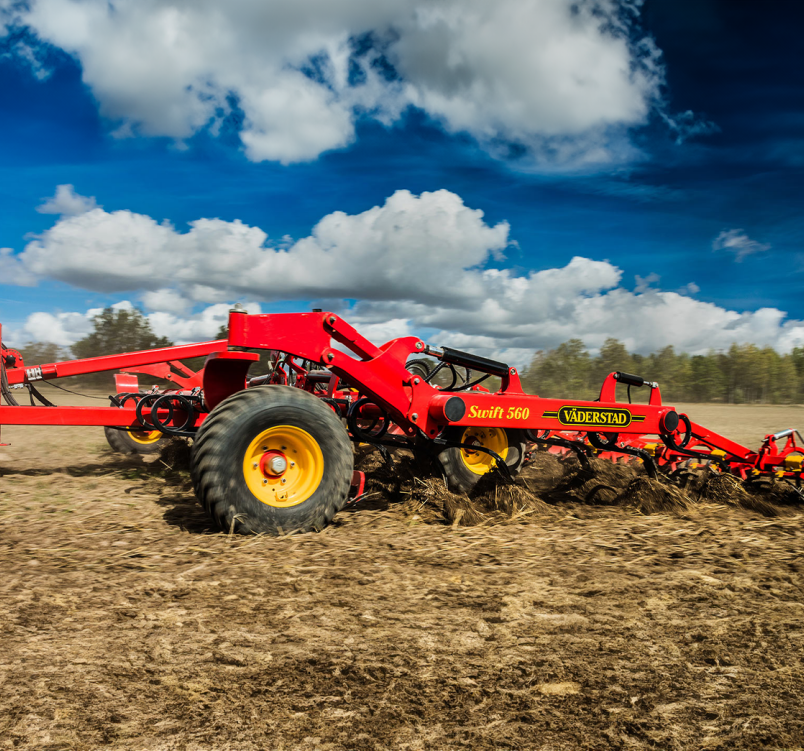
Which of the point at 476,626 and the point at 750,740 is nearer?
the point at 750,740

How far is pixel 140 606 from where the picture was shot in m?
2.90

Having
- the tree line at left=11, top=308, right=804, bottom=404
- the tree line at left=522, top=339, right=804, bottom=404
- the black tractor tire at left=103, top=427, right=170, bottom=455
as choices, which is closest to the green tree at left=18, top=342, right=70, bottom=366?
the tree line at left=11, top=308, right=804, bottom=404

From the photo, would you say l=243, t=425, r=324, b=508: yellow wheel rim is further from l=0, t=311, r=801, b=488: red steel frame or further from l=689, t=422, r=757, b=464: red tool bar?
l=689, t=422, r=757, b=464: red tool bar

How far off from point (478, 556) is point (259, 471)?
165 centimetres

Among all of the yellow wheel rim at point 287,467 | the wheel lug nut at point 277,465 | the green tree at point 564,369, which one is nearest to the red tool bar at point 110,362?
the yellow wheel rim at point 287,467

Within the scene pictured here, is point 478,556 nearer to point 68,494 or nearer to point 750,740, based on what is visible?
point 750,740

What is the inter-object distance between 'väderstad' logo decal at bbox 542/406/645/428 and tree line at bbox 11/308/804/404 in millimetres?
24052

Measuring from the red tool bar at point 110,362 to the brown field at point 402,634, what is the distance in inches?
123

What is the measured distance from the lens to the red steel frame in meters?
4.76

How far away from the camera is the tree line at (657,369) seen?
31.2 meters

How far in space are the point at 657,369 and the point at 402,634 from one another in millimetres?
60560

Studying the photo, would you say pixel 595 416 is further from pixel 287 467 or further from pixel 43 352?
pixel 43 352

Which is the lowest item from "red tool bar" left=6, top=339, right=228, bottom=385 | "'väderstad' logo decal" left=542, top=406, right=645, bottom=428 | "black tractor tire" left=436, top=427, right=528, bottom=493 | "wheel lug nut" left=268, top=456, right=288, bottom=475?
A: "black tractor tire" left=436, top=427, right=528, bottom=493

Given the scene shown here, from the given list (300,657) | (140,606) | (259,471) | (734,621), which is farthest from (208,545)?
(734,621)
